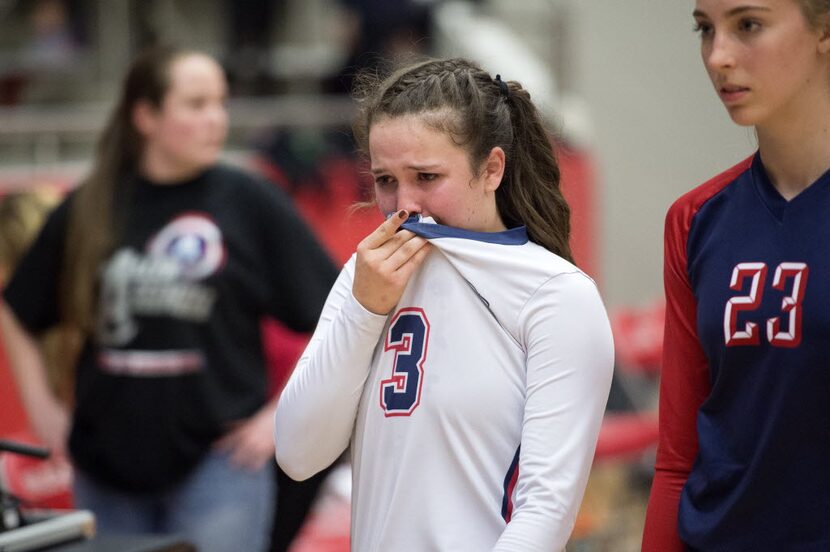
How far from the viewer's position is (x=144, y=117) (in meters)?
3.83

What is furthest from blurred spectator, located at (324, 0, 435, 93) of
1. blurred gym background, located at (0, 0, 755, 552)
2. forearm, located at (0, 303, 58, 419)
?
forearm, located at (0, 303, 58, 419)

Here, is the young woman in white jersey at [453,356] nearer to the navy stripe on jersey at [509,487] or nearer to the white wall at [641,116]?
the navy stripe on jersey at [509,487]

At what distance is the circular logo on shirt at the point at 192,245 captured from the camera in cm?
366

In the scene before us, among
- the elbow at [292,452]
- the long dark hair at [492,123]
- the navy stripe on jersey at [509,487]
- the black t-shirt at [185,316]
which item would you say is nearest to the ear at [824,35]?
the long dark hair at [492,123]

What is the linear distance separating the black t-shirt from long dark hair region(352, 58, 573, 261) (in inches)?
54.4

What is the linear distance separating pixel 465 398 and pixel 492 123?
0.50 meters

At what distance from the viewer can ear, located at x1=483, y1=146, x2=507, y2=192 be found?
2.19m

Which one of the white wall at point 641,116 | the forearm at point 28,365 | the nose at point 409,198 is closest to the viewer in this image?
the nose at point 409,198

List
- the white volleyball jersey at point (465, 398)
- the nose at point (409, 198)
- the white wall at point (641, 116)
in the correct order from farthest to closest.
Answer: the white wall at point (641, 116) < the nose at point (409, 198) < the white volleyball jersey at point (465, 398)

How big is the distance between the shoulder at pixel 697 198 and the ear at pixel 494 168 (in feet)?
1.07

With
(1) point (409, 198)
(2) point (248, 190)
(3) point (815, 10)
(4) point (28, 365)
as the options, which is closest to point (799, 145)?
(3) point (815, 10)

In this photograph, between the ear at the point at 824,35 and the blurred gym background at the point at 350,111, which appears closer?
the ear at the point at 824,35

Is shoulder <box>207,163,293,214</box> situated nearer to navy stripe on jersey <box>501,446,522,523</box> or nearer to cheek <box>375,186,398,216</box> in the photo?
cheek <box>375,186,398,216</box>

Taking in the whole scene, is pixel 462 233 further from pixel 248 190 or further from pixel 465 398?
pixel 248 190
